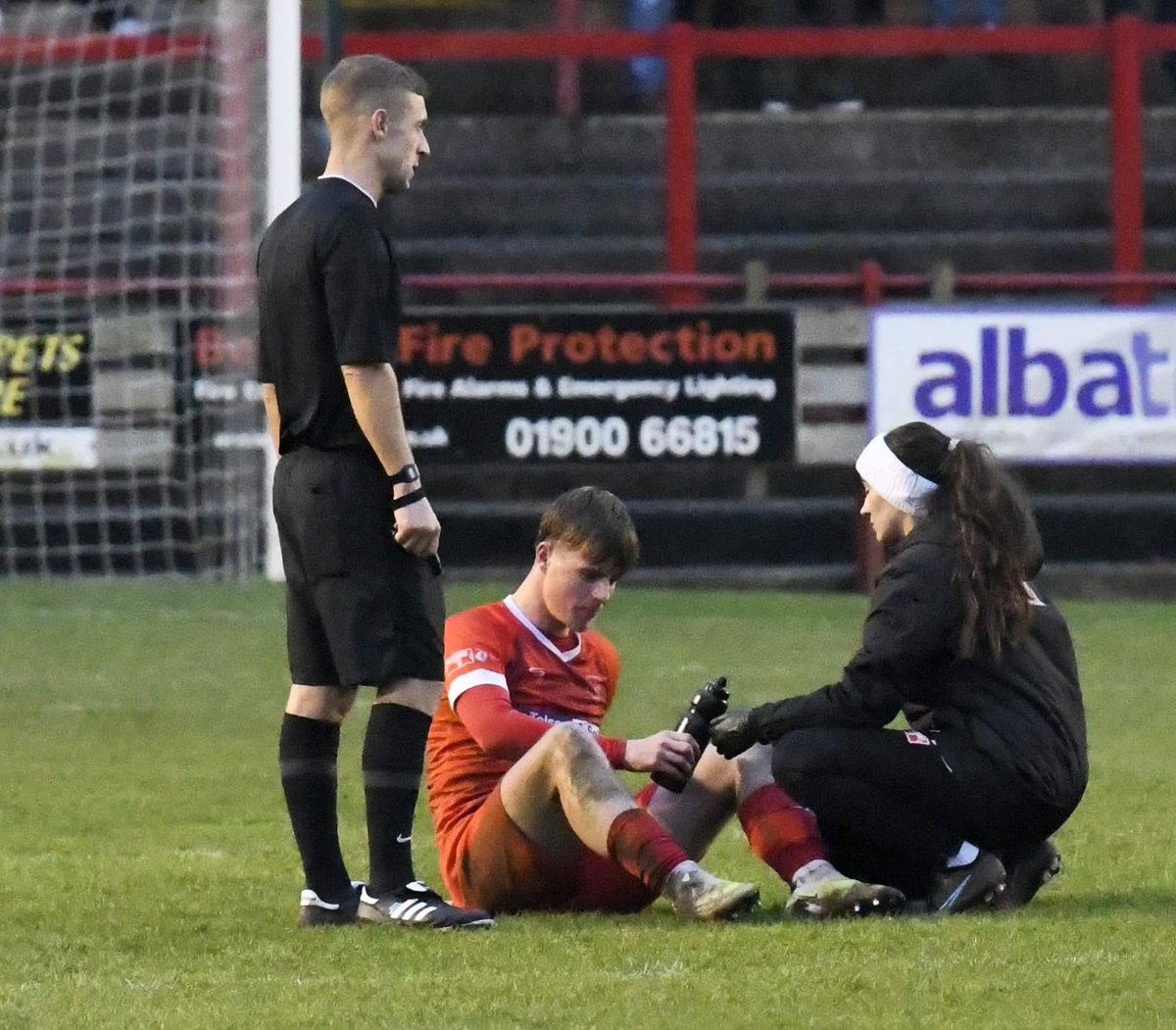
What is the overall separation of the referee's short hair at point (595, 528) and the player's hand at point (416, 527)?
25cm

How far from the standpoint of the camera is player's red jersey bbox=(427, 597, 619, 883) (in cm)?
559

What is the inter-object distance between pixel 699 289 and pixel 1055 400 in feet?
8.71

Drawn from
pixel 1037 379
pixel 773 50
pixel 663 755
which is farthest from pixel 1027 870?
pixel 773 50

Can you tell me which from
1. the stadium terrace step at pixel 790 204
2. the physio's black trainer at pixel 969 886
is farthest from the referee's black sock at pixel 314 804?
the stadium terrace step at pixel 790 204

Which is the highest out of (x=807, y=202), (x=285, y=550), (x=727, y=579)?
(x=807, y=202)

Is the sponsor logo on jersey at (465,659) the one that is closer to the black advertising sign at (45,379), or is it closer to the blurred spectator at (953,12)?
the black advertising sign at (45,379)

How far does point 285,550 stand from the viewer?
5531mm

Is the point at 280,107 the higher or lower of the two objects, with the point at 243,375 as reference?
higher

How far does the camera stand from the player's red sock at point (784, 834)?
5586 millimetres

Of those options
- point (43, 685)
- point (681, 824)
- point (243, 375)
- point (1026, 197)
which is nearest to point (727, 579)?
point (243, 375)

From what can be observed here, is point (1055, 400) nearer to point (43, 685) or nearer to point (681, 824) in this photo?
point (43, 685)

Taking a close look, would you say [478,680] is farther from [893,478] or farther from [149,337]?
[149,337]

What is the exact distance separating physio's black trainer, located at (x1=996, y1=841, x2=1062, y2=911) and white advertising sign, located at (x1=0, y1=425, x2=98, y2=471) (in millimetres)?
9050

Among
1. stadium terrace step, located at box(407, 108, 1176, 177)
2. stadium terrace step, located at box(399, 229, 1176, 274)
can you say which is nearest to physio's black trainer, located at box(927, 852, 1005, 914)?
stadium terrace step, located at box(399, 229, 1176, 274)
